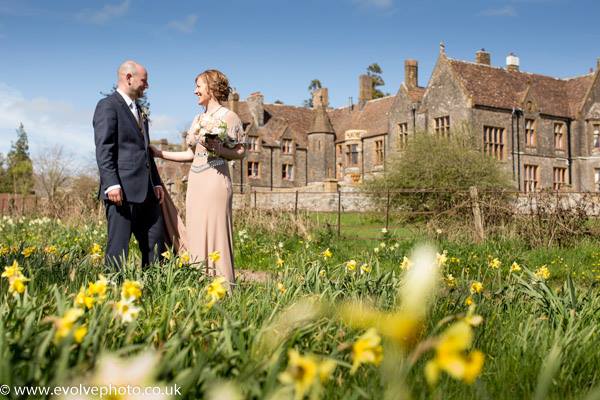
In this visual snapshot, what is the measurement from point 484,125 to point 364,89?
53.5 ft

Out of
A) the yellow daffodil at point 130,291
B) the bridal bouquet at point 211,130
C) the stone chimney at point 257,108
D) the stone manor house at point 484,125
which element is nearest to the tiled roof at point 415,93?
the stone manor house at point 484,125

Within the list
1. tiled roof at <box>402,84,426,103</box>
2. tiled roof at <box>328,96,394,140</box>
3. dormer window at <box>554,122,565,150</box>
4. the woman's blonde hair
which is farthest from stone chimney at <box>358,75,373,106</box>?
the woman's blonde hair

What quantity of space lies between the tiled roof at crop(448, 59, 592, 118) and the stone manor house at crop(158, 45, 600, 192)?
7cm

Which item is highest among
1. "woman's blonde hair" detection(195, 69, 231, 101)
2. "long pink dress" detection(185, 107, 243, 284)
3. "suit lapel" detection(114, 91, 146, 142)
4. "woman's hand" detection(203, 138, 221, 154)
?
"woman's blonde hair" detection(195, 69, 231, 101)

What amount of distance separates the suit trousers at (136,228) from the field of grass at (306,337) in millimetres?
191

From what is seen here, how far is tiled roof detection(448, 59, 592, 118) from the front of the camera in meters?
35.8

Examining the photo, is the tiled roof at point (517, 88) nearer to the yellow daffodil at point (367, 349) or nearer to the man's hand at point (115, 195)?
the man's hand at point (115, 195)

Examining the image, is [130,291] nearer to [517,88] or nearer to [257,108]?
[517,88]

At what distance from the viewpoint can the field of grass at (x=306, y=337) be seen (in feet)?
4.93

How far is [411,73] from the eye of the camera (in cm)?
4112

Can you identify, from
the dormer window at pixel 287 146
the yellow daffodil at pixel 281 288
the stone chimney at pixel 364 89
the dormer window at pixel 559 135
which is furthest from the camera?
the stone chimney at pixel 364 89

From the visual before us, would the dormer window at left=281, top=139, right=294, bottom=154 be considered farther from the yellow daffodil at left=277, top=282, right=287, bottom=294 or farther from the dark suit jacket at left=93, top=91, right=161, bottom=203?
the yellow daffodil at left=277, top=282, right=287, bottom=294

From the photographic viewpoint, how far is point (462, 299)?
13.6ft

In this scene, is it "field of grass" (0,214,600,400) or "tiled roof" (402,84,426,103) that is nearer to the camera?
"field of grass" (0,214,600,400)
